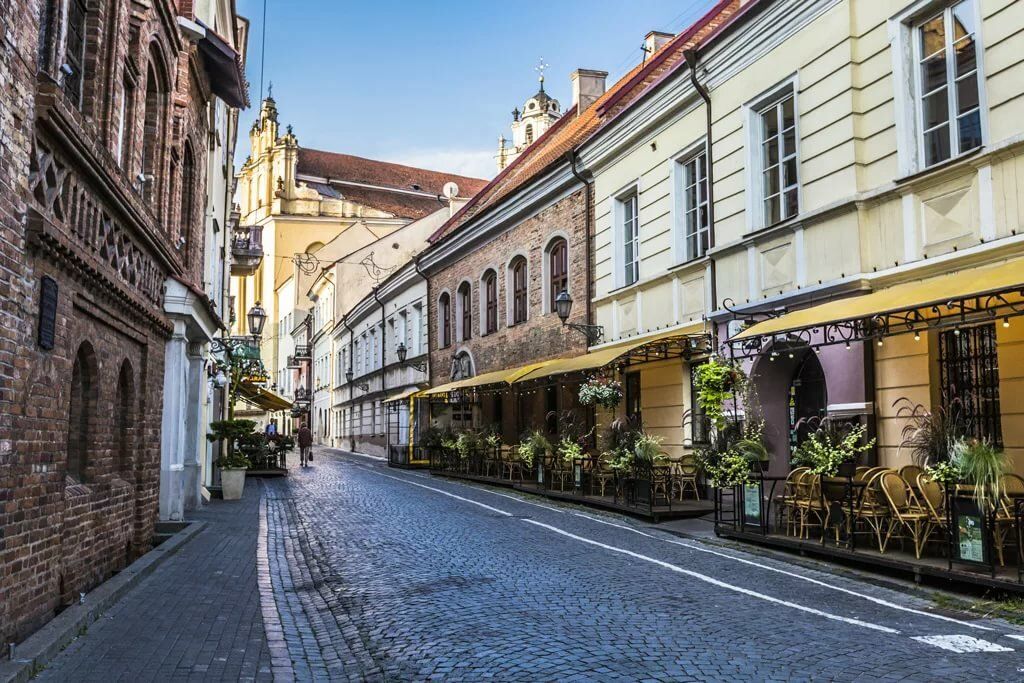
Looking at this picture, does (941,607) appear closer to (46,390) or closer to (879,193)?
(879,193)

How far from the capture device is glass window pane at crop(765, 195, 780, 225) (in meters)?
14.7

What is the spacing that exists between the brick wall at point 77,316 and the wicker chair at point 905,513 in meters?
7.95

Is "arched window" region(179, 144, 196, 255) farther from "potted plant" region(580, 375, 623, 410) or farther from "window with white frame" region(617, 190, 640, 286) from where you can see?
"window with white frame" region(617, 190, 640, 286)

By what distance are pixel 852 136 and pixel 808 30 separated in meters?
2.17

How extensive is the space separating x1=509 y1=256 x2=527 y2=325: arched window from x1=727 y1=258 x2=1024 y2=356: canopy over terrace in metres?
14.1

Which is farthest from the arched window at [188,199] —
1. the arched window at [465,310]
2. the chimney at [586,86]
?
the chimney at [586,86]

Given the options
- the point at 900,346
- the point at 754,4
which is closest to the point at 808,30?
the point at 754,4

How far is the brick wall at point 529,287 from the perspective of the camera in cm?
2264

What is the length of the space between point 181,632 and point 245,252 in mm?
26243

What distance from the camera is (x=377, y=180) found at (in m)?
80.0

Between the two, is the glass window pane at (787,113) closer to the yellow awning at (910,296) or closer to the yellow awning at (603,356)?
the yellow awning at (910,296)

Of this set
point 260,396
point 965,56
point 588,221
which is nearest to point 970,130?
point 965,56

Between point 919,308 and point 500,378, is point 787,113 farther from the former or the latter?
point 500,378

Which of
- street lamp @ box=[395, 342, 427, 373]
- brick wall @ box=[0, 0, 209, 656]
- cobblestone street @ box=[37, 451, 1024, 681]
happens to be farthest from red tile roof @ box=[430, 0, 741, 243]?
brick wall @ box=[0, 0, 209, 656]
